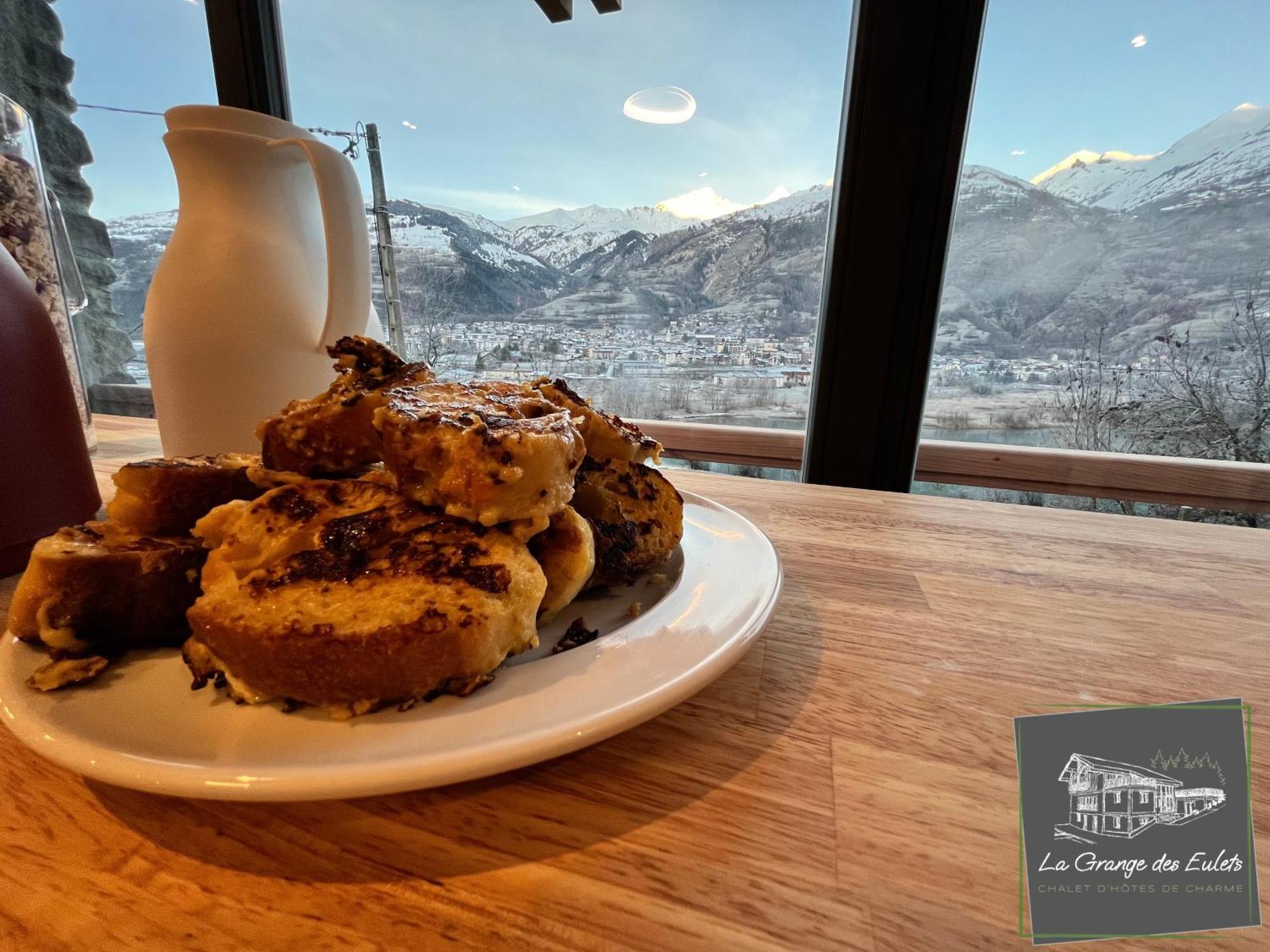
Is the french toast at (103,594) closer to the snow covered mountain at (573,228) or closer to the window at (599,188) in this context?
the window at (599,188)

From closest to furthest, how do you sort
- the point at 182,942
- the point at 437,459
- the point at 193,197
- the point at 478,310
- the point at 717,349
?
the point at 182,942, the point at 437,459, the point at 193,197, the point at 717,349, the point at 478,310

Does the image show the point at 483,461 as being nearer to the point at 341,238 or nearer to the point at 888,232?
the point at 341,238

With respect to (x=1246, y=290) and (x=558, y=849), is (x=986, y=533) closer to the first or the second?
(x=558, y=849)

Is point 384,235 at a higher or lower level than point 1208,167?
lower

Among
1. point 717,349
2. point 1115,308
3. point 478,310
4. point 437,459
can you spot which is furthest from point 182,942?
point 1115,308

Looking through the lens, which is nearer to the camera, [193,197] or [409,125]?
[193,197]

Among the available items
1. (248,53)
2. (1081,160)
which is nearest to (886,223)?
(1081,160)

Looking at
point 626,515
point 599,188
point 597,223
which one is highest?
point 599,188
